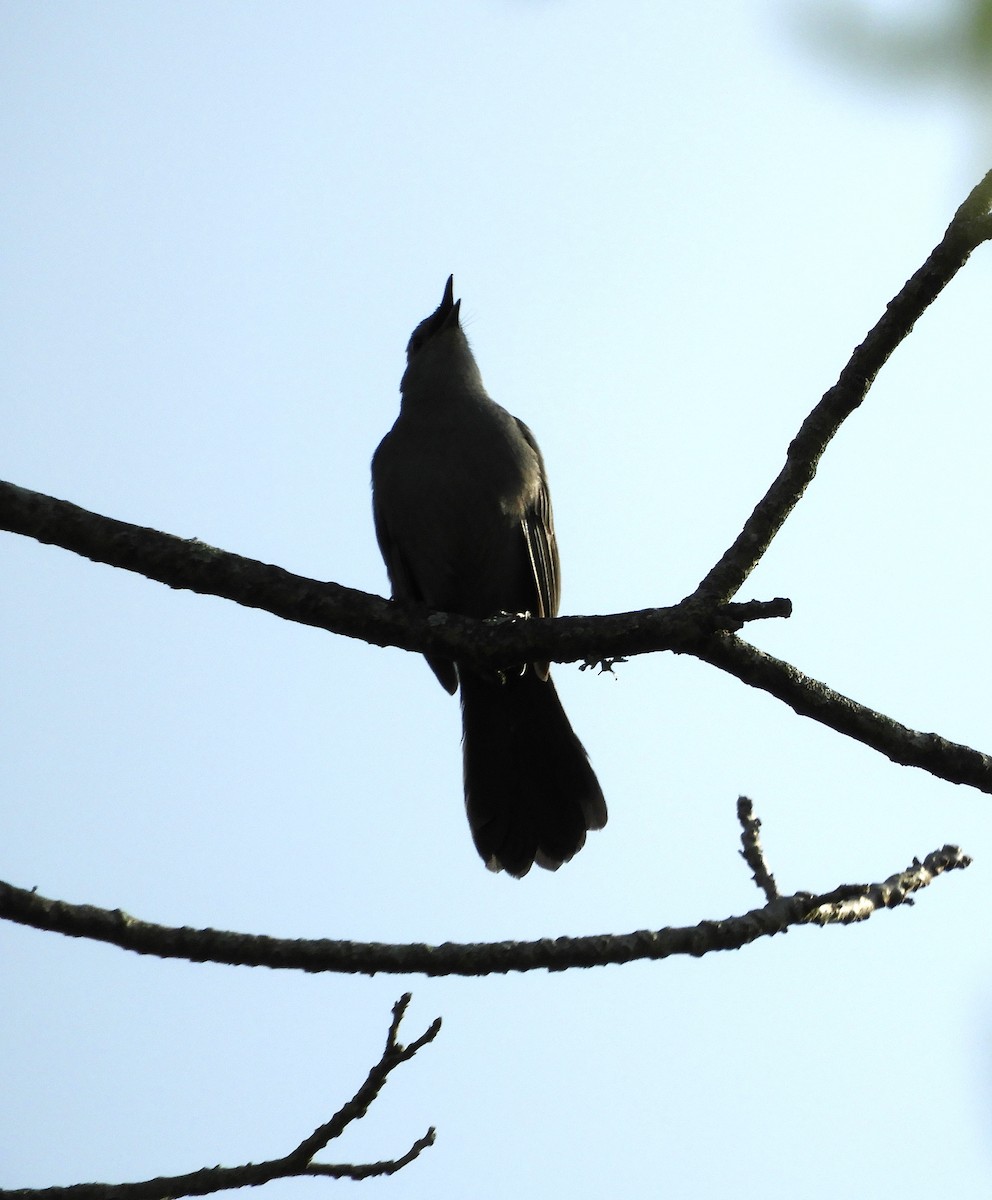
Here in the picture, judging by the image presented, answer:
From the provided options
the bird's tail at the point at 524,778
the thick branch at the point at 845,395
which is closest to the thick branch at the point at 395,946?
the thick branch at the point at 845,395

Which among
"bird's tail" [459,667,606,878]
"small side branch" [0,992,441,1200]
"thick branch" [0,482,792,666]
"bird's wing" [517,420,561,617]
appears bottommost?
"small side branch" [0,992,441,1200]

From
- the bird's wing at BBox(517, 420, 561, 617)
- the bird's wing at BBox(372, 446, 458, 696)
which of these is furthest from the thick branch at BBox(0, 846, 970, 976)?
the bird's wing at BBox(372, 446, 458, 696)

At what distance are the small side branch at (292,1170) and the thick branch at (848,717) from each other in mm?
1326

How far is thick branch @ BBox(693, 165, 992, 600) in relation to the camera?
3486mm

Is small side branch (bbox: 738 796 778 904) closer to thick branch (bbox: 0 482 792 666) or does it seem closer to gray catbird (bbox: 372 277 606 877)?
thick branch (bbox: 0 482 792 666)

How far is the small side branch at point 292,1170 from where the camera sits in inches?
123

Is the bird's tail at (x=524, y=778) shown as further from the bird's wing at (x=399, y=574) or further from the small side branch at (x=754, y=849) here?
the small side branch at (x=754, y=849)

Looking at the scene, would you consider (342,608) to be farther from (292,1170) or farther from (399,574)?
(399,574)

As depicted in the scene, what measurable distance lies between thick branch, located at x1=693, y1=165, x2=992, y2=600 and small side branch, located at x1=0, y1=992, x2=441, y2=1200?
154cm

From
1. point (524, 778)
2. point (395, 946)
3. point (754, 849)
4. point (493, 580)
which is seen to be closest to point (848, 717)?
point (754, 849)

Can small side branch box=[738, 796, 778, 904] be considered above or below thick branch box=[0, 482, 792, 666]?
below

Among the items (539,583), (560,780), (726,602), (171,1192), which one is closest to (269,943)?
(171,1192)

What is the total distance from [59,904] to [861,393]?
101 inches

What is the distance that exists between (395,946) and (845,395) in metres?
2.01
